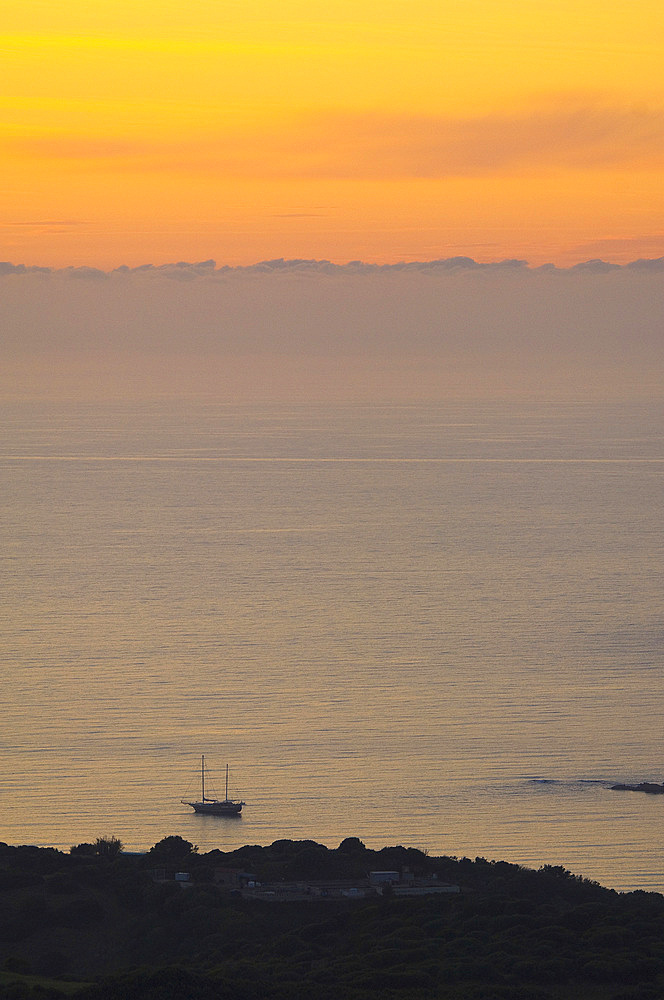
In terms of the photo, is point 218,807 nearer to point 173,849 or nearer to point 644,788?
point 173,849

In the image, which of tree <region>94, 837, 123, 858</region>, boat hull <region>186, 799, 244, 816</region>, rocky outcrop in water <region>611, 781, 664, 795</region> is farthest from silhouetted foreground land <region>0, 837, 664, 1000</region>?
rocky outcrop in water <region>611, 781, 664, 795</region>

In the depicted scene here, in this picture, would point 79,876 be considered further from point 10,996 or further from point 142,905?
point 10,996

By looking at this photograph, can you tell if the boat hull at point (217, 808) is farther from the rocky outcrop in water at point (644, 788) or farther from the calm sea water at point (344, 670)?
the rocky outcrop in water at point (644, 788)

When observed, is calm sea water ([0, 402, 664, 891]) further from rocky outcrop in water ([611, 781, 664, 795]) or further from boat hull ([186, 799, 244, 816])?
rocky outcrop in water ([611, 781, 664, 795])

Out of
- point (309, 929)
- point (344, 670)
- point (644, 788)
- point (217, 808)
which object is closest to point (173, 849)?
point (309, 929)

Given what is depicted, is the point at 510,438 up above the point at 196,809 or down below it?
above

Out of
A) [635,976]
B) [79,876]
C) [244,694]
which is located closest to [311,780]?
[244,694]
